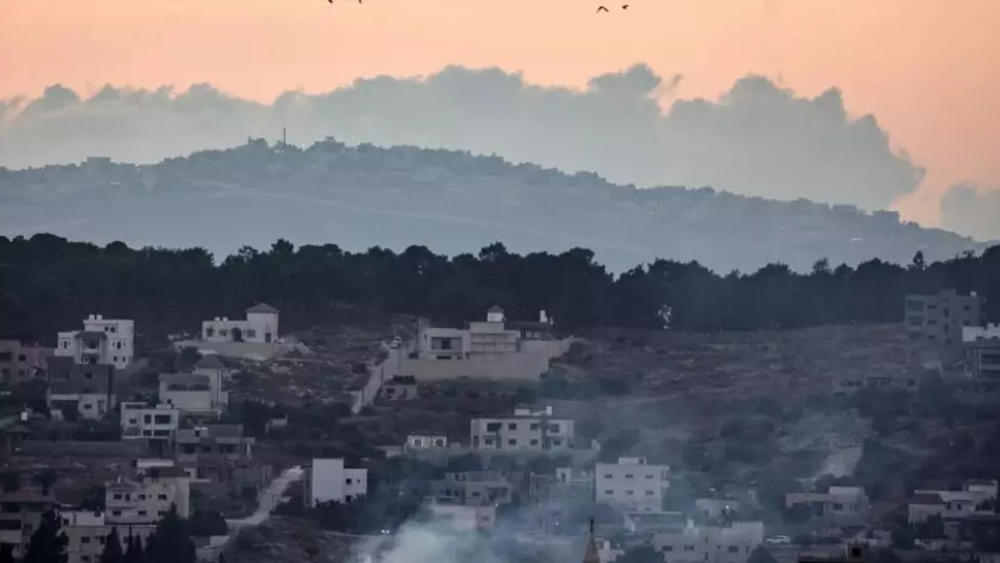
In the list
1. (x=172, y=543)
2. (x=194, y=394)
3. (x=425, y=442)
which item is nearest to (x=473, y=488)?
(x=425, y=442)

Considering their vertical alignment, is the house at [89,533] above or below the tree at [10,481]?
below

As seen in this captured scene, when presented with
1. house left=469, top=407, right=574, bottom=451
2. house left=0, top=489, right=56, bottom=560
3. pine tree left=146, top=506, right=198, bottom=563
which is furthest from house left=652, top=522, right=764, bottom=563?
house left=469, top=407, right=574, bottom=451

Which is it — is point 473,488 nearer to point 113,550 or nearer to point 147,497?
point 147,497

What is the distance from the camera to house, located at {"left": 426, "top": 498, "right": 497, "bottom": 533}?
35.9m

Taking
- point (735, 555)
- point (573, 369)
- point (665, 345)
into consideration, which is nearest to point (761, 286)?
point (665, 345)

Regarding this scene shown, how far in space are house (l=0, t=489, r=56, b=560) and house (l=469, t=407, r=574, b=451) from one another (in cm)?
590

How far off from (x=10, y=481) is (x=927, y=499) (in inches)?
369

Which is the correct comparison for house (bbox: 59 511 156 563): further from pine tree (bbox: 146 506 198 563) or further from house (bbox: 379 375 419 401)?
house (bbox: 379 375 419 401)

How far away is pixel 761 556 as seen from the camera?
111 feet

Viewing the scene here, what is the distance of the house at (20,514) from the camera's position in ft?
119

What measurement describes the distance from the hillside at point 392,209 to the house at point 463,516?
35786 millimetres

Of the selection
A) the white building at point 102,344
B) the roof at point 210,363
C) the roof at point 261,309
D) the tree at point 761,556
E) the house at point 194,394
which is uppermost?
the roof at point 261,309

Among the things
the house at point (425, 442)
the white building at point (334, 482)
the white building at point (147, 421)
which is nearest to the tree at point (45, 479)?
the white building at point (147, 421)

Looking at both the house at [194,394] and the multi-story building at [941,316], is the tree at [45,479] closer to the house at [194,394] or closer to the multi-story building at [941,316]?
the house at [194,394]
